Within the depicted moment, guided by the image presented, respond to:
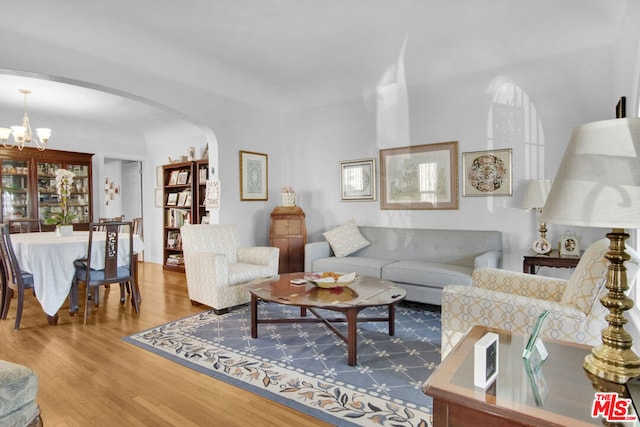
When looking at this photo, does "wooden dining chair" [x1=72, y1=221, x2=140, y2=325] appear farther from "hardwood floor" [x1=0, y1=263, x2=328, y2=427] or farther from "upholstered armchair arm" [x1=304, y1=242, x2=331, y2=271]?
"upholstered armchair arm" [x1=304, y1=242, x2=331, y2=271]

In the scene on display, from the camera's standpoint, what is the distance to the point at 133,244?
4070 mm

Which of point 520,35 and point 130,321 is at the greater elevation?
point 520,35

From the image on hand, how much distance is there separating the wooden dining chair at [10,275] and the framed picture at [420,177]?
399 cm

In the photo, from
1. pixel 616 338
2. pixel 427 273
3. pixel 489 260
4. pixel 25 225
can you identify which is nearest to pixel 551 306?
pixel 616 338

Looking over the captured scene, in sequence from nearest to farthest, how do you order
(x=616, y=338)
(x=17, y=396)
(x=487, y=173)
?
(x=616, y=338) → (x=17, y=396) → (x=487, y=173)

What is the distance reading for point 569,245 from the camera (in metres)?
3.32

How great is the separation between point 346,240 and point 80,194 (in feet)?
15.3

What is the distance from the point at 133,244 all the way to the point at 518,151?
4.34 m

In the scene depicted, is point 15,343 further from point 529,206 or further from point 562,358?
point 529,206

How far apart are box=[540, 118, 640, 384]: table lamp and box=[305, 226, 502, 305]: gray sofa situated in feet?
7.61

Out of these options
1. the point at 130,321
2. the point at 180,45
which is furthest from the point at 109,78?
the point at 130,321

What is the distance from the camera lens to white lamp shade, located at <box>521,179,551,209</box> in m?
3.32

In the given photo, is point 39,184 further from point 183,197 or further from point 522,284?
point 522,284

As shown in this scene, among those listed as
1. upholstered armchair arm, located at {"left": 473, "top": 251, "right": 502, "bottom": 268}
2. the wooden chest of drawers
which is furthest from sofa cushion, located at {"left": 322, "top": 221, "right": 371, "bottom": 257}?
upholstered armchair arm, located at {"left": 473, "top": 251, "right": 502, "bottom": 268}
